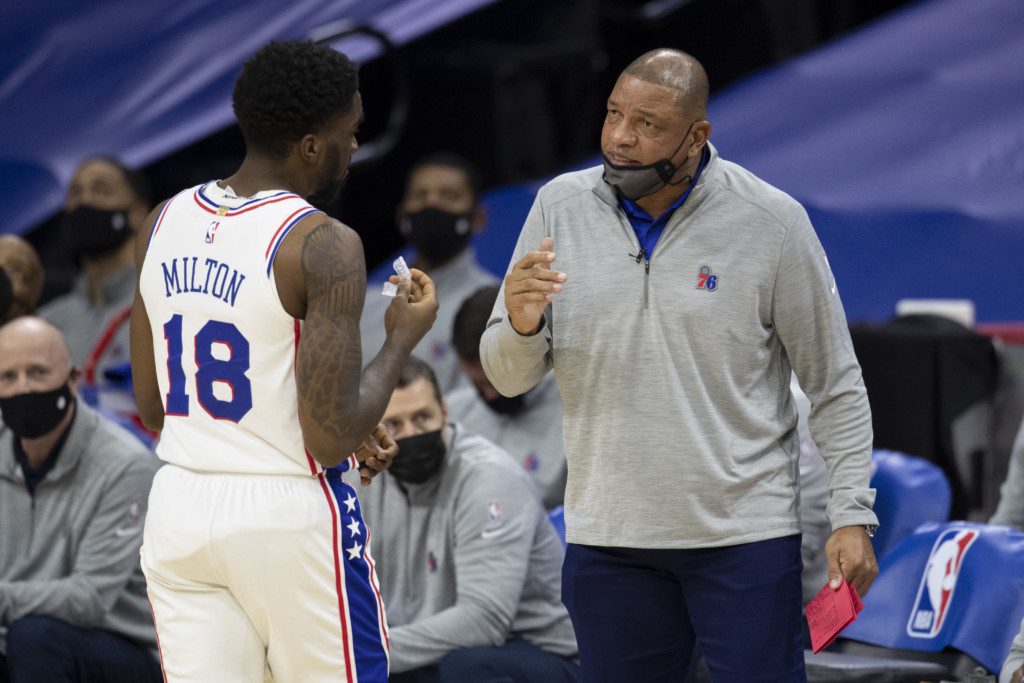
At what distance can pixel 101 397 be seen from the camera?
5.58m

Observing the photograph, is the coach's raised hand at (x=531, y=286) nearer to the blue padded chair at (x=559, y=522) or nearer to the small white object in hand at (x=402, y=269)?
the small white object in hand at (x=402, y=269)

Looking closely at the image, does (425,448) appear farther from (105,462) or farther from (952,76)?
(952,76)

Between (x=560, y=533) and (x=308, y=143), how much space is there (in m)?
1.99

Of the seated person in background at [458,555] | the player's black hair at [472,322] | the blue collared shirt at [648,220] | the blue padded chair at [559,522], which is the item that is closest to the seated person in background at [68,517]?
the seated person in background at [458,555]

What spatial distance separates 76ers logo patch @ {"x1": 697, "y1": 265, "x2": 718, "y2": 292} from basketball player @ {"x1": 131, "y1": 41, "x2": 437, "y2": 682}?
0.57 m

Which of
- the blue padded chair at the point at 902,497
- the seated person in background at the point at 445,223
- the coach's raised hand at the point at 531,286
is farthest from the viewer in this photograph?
the seated person in background at the point at 445,223

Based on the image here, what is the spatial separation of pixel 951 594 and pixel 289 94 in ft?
6.67

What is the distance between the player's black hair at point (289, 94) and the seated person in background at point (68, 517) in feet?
6.42

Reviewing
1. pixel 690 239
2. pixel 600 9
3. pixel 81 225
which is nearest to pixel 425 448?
pixel 690 239

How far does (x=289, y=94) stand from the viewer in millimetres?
2723

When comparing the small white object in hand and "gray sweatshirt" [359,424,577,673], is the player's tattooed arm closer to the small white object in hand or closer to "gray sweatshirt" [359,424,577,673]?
the small white object in hand

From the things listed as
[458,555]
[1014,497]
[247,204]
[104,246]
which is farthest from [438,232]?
[247,204]

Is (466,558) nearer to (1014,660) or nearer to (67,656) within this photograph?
(67,656)

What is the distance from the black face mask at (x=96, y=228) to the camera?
20.5 ft
